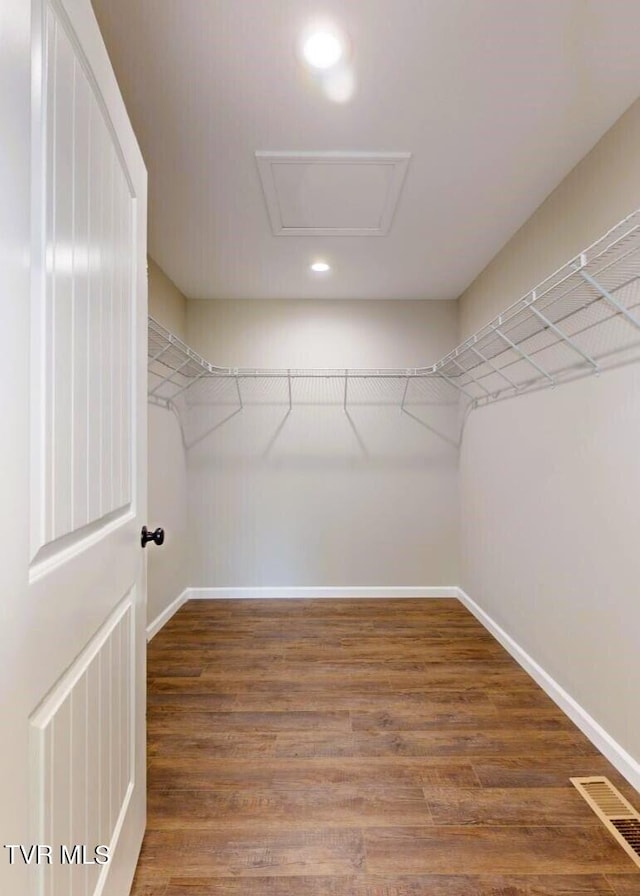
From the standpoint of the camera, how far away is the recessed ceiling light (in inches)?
53.2

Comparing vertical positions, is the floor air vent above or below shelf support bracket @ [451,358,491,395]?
below

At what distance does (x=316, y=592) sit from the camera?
3631 mm

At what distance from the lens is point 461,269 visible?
3082mm

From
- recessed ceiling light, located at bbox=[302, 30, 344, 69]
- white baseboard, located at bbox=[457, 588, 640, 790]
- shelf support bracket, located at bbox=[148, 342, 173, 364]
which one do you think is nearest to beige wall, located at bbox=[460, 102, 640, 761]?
white baseboard, located at bbox=[457, 588, 640, 790]

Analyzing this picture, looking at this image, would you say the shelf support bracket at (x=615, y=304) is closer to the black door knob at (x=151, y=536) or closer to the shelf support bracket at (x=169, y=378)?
the black door knob at (x=151, y=536)

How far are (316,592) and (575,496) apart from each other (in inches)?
85.8

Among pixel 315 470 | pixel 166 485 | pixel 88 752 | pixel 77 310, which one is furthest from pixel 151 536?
pixel 315 470

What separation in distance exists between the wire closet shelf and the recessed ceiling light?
0.99 metres

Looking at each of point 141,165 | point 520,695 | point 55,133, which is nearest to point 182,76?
point 141,165

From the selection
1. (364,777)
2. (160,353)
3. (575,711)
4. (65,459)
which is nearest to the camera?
(65,459)

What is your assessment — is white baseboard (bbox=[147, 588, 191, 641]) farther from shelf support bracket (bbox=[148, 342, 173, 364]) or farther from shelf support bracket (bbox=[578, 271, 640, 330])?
shelf support bracket (bbox=[578, 271, 640, 330])

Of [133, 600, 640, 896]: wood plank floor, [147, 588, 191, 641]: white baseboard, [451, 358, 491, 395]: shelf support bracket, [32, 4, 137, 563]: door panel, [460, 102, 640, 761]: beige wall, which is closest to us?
[32, 4, 137, 563]: door panel

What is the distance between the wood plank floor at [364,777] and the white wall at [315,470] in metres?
0.92

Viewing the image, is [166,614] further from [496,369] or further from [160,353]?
[496,369]
